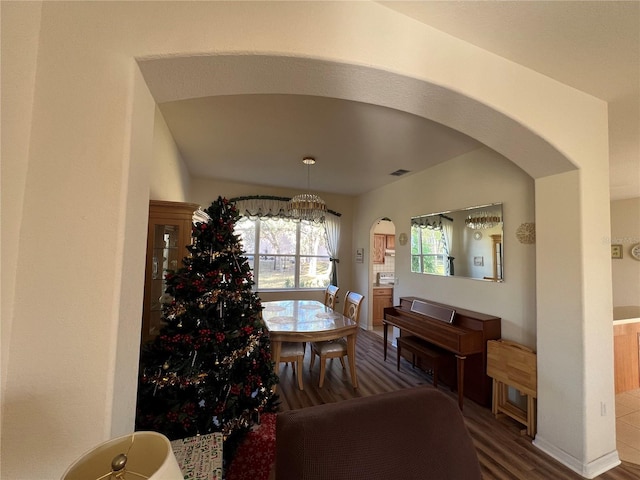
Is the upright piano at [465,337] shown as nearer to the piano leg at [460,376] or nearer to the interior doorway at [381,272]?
the piano leg at [460,376]

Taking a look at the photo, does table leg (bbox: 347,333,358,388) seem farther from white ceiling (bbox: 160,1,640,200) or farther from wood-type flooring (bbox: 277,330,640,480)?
white ceiling (bbox: 160,1,640,200)

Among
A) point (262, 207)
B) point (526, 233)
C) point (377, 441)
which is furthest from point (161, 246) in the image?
point (526, 233)

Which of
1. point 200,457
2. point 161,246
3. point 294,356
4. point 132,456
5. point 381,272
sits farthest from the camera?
point 381,272

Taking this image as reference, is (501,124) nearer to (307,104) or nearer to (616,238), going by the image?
(307,104)

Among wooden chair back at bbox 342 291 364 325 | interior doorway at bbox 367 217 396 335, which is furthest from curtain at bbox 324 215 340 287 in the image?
wooden chair back at bbox 342 291 364 325

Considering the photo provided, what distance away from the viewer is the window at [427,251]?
11.4 feet

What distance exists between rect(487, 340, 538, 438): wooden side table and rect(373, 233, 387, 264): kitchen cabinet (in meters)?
3.49

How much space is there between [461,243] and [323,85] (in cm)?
263

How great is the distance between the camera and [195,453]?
3.82 ft

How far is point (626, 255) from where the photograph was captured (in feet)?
15.5

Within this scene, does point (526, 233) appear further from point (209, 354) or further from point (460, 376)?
Answer: point (209, 354)

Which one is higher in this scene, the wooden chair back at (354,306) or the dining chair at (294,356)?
the wooden chair back at (354,306)

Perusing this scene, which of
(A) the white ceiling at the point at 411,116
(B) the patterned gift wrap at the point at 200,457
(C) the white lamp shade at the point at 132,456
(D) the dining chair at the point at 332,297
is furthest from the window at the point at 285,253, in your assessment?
(C) the white lamp shade at the point at 132,456

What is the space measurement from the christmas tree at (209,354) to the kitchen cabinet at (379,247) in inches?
178
